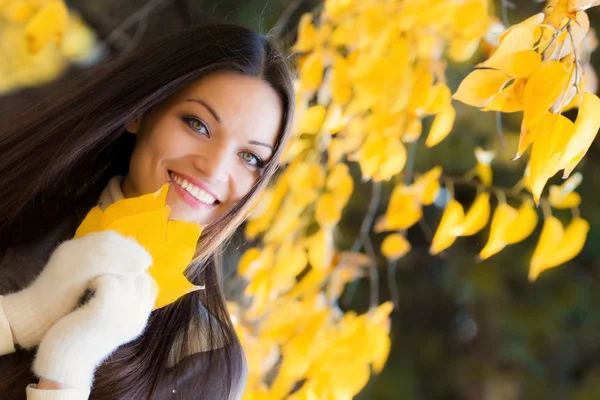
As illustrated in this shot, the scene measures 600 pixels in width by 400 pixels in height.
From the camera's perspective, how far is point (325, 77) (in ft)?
3.74

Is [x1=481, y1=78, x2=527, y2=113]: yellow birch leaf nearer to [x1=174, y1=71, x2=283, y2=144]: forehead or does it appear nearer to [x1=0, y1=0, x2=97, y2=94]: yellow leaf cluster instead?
[x1=174, y1=71, x2=283, y2=144]: forehead

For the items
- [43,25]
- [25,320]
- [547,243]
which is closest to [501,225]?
[547,243]

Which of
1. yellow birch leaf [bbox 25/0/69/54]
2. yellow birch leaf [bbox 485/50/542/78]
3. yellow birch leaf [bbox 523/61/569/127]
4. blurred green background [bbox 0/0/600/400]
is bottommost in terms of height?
blurred green background [bbox 0/0/600/400]

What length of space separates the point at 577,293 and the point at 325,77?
54 cm

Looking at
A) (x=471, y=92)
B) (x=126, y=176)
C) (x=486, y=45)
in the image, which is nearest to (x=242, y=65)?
(x=126, y=176)

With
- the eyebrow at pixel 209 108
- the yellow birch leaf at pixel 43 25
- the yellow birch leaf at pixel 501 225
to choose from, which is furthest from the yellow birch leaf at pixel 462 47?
the yellow birch leaf at pixel 43 25

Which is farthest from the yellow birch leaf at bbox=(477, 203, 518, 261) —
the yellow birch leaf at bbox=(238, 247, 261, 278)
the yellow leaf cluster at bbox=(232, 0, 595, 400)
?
the yellow birch leaf at bbox=(238, 247, 261, 278)

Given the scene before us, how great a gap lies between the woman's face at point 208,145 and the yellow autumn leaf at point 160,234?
61 mm

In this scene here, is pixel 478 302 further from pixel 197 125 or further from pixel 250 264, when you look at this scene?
pixel 197 125

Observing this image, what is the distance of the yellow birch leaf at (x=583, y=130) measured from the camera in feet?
1.61

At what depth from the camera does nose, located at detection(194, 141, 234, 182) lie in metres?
0.74

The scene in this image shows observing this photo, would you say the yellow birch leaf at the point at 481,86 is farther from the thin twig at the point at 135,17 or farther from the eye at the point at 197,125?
the thin twig at the point at 135,17

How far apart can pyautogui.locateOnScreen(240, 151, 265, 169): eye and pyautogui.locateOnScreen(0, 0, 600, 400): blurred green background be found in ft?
1.06

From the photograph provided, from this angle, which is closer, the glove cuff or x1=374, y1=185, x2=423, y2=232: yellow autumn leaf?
the glove cuff
